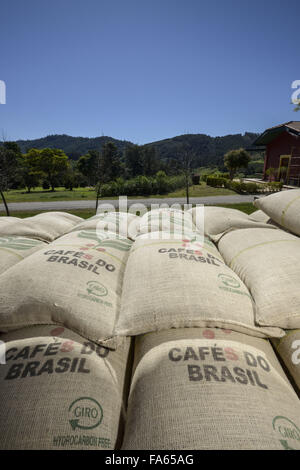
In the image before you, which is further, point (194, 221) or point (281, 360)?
point (194, 221)

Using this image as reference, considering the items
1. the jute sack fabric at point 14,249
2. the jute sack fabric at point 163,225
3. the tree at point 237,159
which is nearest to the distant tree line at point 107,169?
the tree at point 237,159

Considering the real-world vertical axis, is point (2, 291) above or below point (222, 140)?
below

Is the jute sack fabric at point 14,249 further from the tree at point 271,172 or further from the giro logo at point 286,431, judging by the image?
the tree at point 271,172

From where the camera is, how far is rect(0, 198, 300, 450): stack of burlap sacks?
1.17 metres

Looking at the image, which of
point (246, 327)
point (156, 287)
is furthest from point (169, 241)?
point (246, 327)

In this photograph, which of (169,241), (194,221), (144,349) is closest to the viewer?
(144,349)

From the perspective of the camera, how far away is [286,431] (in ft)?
3.77

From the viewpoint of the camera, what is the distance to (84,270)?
7.07ft

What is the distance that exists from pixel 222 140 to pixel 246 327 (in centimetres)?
9533

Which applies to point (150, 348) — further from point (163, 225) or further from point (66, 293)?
point (163, 225)

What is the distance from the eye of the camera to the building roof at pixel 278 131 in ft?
51.8

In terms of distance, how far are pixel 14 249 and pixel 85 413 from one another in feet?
7.31

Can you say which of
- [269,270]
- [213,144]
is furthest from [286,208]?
[213,144]
